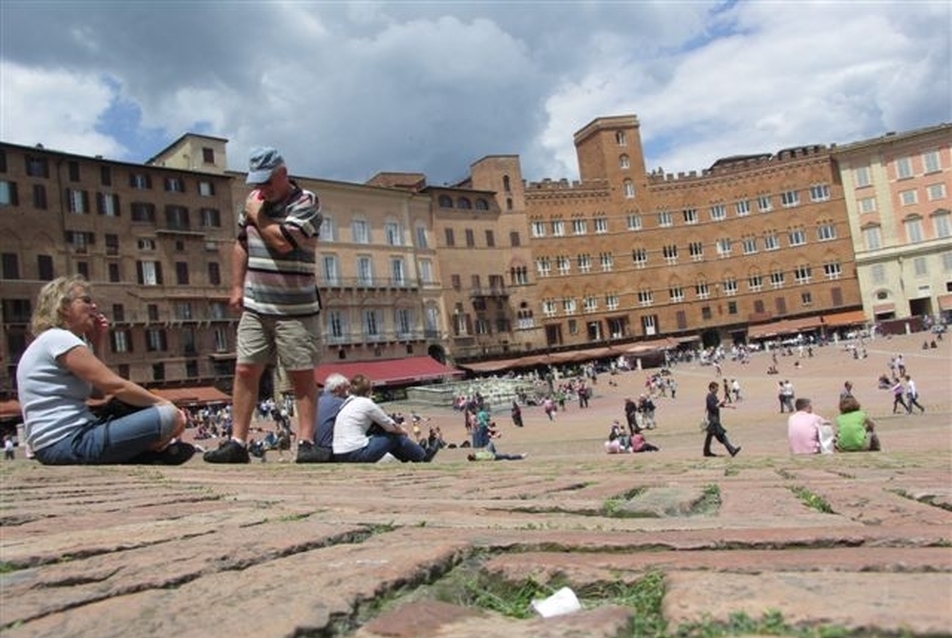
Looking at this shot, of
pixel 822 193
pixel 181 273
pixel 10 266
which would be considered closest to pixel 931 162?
pixel 822 193

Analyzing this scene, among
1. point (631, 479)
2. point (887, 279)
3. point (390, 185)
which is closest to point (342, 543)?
point (631, 479)

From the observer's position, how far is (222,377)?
4806 cm

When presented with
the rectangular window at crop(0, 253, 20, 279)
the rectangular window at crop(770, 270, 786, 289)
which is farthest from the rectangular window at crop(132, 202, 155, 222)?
the rectangular window at crop(770, 270, 786, 289)

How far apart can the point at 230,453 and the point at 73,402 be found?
103 centimetres

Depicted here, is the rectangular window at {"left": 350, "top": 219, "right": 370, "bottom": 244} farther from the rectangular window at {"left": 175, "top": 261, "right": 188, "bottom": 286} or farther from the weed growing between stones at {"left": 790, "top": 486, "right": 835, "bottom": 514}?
the weed growing between stones at {"left": 790, "top": 486, "right": 835, "bottom": 514}

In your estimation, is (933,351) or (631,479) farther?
(933,351)

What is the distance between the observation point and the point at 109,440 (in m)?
5.15

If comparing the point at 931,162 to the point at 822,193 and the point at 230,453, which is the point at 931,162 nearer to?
the point at 822,193

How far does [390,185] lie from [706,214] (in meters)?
26.8

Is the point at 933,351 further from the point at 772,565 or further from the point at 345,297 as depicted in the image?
the point at 772,565

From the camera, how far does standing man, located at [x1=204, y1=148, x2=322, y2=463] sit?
18.4ft

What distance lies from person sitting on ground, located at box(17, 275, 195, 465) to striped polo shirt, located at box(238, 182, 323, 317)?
953mm

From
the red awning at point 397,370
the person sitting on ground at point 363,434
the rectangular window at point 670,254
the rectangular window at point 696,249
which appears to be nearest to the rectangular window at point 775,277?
the rectangular window at point 696,249

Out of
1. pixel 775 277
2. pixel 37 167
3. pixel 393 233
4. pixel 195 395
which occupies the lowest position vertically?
pixel 195 395
